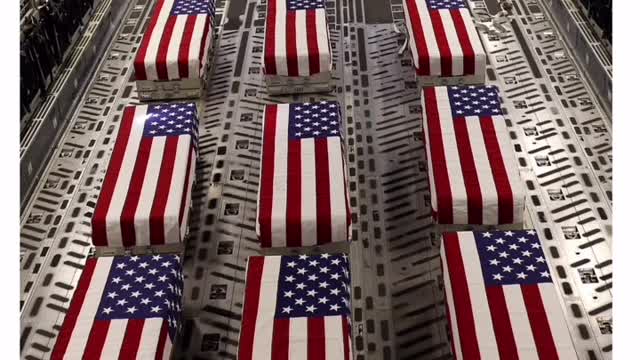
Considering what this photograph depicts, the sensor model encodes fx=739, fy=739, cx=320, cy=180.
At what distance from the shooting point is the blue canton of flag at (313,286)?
652cm

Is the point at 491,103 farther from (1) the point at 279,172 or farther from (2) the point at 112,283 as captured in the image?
(2) the point at 112,283

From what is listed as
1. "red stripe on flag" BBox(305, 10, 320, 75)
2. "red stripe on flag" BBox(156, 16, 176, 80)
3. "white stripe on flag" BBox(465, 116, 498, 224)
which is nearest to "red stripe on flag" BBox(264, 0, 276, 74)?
"red stripe on flag" BBox(305, 10, 320, 75)

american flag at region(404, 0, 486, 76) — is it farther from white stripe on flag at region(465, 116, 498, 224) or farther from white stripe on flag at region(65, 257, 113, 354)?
white stripe on flag at region(65, 257, 113, 354)

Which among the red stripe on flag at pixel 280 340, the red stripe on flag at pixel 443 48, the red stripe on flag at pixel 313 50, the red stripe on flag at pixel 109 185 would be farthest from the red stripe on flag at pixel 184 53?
the red stripe on flag at pixel 280 340

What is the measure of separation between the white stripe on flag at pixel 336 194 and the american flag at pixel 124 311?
1603 mm

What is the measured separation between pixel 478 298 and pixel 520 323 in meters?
0.43

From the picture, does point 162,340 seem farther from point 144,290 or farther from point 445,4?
point 445,4

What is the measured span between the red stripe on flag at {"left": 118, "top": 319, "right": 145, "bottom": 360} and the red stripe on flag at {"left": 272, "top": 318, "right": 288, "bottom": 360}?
3.78ft

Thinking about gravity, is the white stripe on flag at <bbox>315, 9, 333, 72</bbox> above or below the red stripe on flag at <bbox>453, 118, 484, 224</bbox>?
above

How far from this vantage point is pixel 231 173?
9.42 metres

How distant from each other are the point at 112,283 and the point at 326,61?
4716 millimetres

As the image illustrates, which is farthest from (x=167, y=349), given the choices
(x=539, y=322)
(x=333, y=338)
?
(x=539, y=322)

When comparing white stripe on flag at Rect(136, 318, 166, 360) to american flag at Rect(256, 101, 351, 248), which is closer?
white stripe on flag at Rect(136, 318, 166, 360)

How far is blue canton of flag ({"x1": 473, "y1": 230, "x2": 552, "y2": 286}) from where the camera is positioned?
21.7ft
